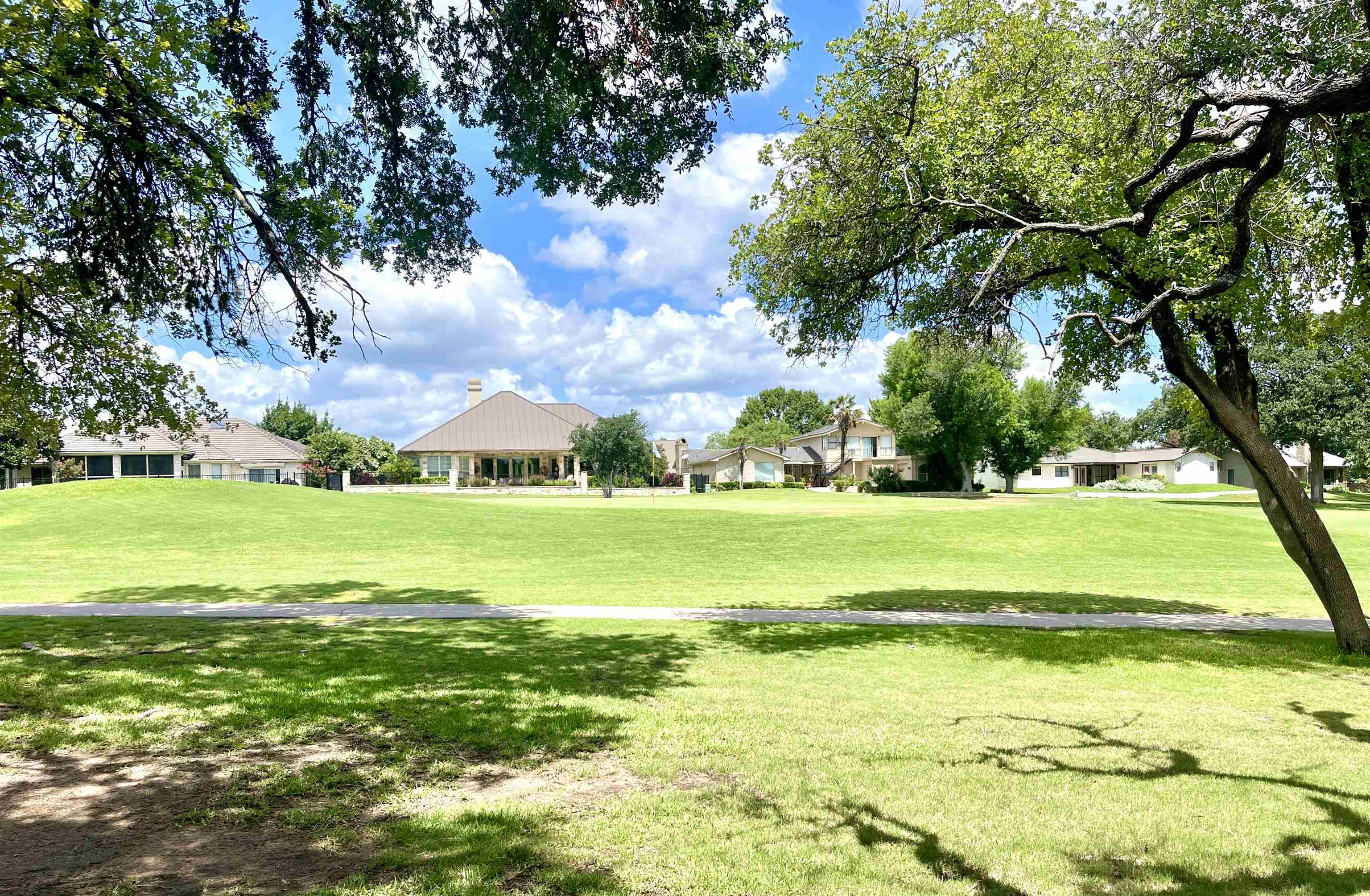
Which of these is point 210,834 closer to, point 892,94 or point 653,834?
point 653,834

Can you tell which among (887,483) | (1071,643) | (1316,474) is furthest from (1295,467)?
(1071,643)

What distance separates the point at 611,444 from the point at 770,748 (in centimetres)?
4915

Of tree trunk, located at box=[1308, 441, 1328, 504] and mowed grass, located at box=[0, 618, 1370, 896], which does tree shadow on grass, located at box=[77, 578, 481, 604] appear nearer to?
mowed grass, located at box=[0, 618, 1370, 896]

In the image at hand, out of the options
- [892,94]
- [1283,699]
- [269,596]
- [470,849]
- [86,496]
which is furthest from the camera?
[86,496]

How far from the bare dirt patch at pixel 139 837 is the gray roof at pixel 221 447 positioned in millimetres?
46869

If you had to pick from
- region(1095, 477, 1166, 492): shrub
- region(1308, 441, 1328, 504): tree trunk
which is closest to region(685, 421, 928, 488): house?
region(1095, 477, 1166, 492): shrub

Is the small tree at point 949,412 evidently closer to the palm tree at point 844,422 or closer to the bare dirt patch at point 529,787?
the palm tree at point 844,422

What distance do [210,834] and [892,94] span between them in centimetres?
1102

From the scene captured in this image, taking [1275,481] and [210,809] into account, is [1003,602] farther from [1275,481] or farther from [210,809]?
[210,809]

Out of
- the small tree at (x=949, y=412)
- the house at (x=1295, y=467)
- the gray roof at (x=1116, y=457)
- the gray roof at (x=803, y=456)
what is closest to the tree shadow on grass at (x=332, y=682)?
the small tree at (x=949, y=412)

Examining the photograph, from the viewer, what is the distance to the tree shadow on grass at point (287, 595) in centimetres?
1393

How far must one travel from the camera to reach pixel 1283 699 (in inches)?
308

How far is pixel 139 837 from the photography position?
4.16 meters

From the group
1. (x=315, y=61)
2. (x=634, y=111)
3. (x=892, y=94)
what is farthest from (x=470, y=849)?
(x=892, y=94)
